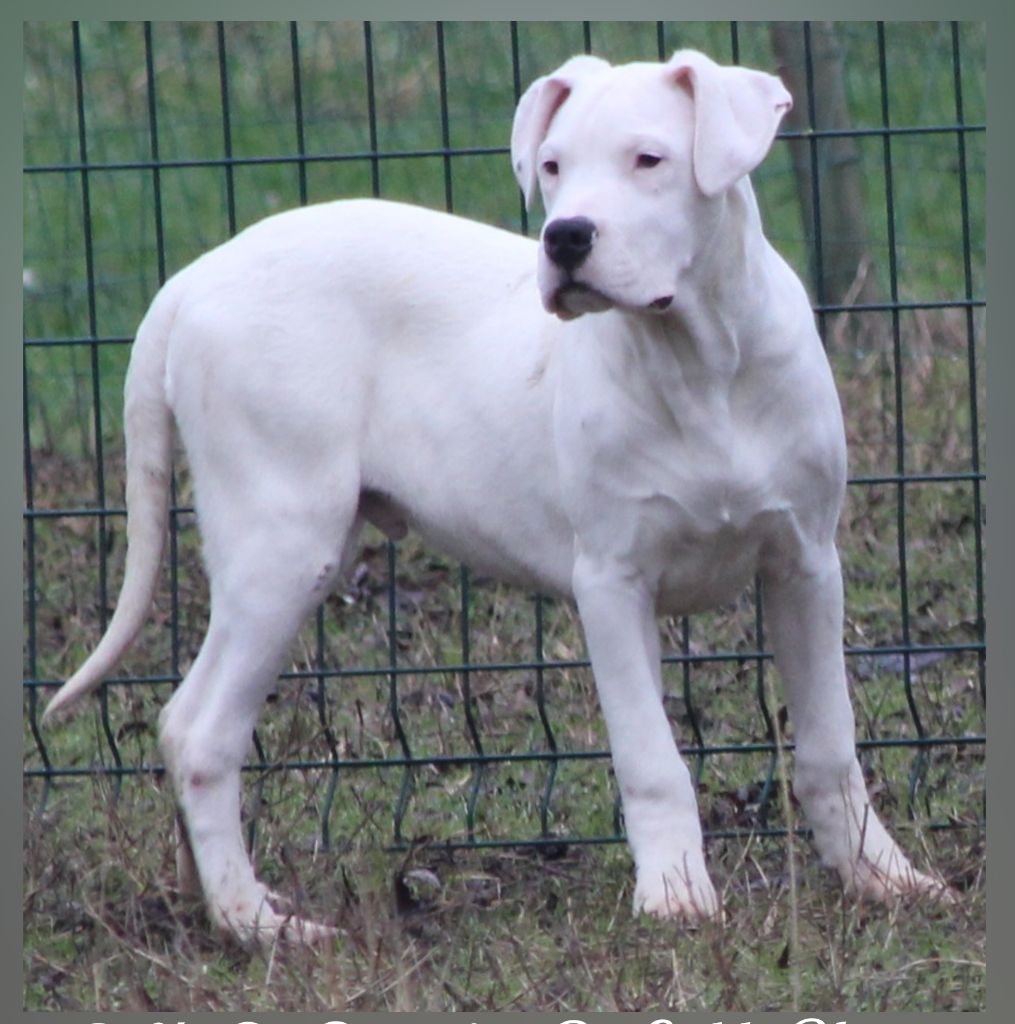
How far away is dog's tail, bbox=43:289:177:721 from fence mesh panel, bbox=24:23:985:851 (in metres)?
0.50

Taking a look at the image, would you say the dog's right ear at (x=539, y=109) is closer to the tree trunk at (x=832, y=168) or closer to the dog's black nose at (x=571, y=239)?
the dog's black nose at (x=571, y=239)

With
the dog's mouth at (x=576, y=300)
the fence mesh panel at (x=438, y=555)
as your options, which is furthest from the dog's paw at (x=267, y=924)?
the dog's mouth at (x=576, y=300)

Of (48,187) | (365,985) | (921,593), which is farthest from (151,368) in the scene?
(48,187)

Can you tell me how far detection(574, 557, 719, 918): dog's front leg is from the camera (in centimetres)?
398

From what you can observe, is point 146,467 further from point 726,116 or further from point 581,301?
point 726,116

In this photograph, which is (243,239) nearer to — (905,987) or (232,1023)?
(232,1023)

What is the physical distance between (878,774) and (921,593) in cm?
129

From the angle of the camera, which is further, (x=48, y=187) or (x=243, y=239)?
(x=48, y=187)

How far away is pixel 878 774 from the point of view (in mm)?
5004

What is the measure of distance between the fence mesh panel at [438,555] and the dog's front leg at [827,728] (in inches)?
20.6

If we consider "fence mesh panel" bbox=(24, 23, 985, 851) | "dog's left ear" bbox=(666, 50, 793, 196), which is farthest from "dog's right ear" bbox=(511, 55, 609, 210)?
"fence mesh panel" bbox=(24, 23, 985, 851)

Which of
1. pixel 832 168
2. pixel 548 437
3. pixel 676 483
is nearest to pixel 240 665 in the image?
pixel 548 437

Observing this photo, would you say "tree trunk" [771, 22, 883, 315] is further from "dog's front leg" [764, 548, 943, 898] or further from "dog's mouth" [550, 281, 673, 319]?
"dog's mouth" [550, 281, 673, 319]

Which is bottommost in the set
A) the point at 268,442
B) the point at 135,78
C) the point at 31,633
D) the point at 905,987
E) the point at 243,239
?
the point at 905,987
